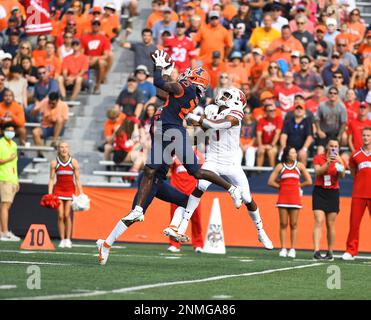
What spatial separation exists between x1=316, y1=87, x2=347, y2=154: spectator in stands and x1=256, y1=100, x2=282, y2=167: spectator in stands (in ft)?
2.67

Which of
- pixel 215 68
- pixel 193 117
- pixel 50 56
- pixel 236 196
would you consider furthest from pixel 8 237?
pixel 193 117

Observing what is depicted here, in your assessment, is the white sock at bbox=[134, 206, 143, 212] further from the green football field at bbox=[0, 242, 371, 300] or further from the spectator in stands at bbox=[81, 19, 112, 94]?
the spectator in stands at bbox=[81, 19, 112, 94]

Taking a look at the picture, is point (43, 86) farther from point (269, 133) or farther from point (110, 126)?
point (269, 133)

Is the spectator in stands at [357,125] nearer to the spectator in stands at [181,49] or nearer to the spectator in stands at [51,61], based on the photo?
the spectator in stands at [181,49]

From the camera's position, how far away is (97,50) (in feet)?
78.5

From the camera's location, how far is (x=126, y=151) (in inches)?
843

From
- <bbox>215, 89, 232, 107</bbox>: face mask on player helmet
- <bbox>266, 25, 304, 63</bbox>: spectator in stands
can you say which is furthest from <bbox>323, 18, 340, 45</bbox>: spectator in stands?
<bbox>215, 89, 232, 107</bbox>: face mask on player helmet

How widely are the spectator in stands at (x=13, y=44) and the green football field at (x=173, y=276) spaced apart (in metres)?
8.71

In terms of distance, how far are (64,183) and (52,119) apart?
4618 mm

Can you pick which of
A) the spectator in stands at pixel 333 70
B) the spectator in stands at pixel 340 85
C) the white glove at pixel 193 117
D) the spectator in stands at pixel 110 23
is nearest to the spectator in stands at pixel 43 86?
the spectator in stands at pixel 110 23

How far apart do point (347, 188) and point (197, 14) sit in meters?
6.99

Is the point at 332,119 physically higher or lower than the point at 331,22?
lower

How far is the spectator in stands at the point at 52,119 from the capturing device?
73.2ft
